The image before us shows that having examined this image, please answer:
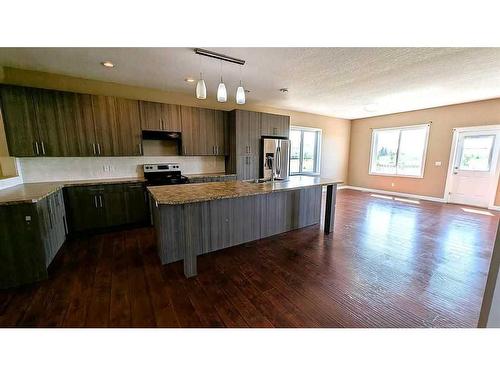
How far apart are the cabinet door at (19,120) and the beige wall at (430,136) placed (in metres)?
8.27

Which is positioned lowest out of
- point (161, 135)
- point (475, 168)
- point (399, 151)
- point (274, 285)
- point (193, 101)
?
point (274, 285)

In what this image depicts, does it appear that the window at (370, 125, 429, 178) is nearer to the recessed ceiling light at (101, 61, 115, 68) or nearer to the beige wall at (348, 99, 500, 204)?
the beige wall at (348, 99, 500, 204)

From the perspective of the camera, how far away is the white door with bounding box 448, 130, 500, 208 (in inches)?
184

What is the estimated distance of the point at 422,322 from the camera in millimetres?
1546

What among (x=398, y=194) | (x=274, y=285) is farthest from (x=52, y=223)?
(x=398, y=194)

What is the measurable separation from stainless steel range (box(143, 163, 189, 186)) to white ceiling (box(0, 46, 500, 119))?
148cm

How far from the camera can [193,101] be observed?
4.33 metres

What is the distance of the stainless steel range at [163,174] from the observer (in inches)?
141

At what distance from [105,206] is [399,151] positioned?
7.75 metres

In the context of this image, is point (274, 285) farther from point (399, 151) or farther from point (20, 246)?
point (399, 151)

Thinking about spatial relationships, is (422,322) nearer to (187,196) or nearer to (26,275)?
(187,196)

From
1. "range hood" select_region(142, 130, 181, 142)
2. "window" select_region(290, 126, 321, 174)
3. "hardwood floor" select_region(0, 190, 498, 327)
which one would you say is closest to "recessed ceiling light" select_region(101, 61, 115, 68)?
"range hood" select_region(142, 130, 181, 142)
